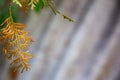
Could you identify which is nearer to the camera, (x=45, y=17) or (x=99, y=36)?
(x=99, y=36)

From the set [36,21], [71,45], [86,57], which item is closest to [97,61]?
[86,57]

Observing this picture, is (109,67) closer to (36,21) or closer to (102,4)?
(102,4)

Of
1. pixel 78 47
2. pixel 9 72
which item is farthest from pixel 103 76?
pixel 9 72

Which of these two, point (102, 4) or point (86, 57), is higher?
point (102, 4)

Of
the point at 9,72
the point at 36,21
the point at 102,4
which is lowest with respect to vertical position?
the point at 9,72

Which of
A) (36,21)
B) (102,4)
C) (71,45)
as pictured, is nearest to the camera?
(102,4)

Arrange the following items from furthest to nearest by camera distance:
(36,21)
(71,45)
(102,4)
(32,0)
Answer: (36,21)
(71,45)
(102,4)
(32,0)
